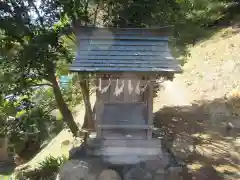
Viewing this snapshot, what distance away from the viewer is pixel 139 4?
8570mm

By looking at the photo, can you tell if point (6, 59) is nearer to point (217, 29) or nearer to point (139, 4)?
point (139, 4)

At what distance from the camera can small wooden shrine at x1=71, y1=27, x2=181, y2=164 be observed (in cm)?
713

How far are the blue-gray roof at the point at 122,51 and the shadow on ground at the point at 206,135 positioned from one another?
3.10 m

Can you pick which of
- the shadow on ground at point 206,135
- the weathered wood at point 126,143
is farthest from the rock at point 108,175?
the shadow on ground at point 206,135

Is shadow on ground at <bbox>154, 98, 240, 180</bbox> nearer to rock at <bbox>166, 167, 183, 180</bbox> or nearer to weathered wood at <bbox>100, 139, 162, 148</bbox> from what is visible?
rock at <bbox>166, 167, 183, 180</bbox>

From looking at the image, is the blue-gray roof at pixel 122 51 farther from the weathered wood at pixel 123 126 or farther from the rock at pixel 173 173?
the rock at pixel 173 173

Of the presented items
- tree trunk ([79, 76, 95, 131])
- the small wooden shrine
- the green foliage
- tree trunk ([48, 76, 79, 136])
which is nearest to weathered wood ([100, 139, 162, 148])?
the small wooden shrine

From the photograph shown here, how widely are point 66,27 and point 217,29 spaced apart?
46.4 ft

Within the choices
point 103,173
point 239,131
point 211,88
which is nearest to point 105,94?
point 103,173

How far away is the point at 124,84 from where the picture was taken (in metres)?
7.80

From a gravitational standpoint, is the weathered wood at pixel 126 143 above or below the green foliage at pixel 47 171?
above

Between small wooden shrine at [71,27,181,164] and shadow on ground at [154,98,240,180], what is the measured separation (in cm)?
175

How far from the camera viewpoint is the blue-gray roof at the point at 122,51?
6.92 metres

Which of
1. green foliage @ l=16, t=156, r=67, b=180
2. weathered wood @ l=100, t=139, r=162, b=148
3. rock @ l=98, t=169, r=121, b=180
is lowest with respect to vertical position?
green foliage @ l=16, t=156, r=67, b=180
